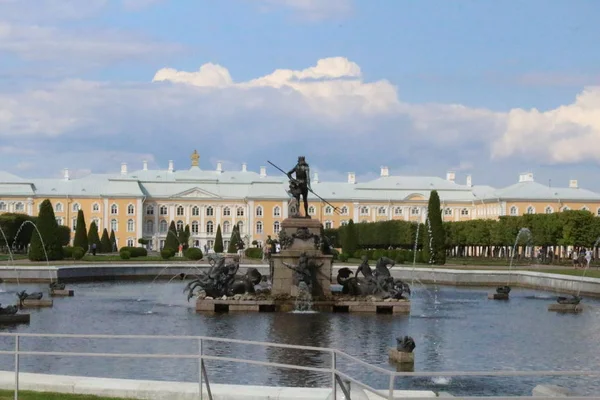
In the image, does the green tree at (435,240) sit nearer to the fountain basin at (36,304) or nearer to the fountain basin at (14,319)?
the fountain basin at (36,304)

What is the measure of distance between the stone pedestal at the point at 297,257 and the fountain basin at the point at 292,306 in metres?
0.46

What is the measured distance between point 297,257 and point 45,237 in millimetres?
24028

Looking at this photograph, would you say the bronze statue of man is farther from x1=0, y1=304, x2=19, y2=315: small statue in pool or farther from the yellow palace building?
the yellow palace building

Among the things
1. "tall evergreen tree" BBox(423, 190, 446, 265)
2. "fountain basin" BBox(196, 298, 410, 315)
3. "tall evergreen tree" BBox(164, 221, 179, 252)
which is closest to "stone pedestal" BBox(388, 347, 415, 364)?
"fountain basin" BBox(196, 298, 410, 315)

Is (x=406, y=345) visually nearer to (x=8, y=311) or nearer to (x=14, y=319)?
(x=14, y=319)

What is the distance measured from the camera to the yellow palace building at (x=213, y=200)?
109062 millimetres

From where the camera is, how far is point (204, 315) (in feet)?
78.5

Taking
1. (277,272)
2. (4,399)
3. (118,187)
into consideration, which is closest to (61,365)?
(4,399)

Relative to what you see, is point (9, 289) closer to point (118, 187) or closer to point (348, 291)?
point (348, 291)

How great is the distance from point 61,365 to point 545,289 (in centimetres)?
2359

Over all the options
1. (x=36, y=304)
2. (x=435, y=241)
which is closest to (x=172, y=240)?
(x=435, y=241)

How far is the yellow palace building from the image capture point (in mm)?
109062

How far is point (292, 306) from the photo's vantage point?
82.2ft

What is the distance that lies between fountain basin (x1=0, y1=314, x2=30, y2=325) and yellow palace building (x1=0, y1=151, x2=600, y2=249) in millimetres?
85125
